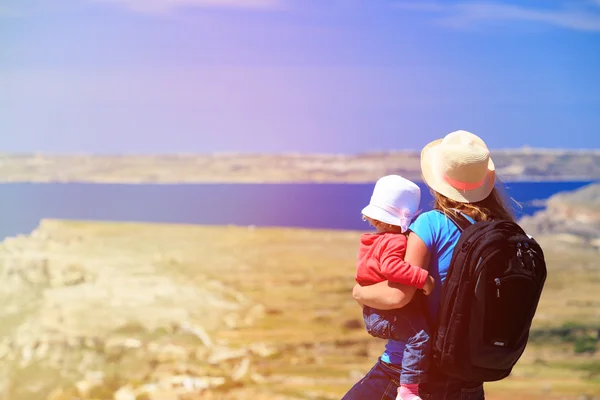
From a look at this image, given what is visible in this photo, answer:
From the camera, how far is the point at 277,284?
52.7 feet

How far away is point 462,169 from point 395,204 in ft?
0.51

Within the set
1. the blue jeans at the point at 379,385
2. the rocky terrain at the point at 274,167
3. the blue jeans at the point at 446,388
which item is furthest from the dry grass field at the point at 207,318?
the blue jeans at the point at 446,388

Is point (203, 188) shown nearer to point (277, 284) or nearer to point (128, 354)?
point (277, 284)

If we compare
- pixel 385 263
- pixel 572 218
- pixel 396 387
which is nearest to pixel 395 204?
pixel 385 263

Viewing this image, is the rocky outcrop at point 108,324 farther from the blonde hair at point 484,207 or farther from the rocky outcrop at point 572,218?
the blonde hair at point 484,207

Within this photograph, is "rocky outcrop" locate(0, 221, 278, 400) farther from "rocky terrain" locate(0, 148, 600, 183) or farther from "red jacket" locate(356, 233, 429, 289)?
"red jacket" locate(356, 233, 429, 289)

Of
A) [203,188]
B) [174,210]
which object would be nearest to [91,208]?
[174,210]

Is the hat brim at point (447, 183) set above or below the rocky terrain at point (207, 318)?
above

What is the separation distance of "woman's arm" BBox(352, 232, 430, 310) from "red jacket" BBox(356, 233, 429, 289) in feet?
0.06

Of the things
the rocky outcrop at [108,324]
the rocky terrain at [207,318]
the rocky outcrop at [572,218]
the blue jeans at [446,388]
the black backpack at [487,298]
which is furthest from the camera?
the rocky outcrop at [572,218]

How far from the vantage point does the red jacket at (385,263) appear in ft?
4.93

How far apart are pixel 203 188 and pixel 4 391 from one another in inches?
407

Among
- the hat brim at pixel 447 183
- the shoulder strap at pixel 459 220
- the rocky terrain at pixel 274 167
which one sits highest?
the hat brim at pixel 447 183

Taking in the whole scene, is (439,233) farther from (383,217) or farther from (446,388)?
(446,388)
